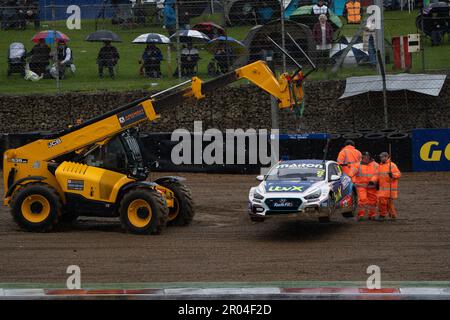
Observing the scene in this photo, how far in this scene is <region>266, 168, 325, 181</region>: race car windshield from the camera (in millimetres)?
15664

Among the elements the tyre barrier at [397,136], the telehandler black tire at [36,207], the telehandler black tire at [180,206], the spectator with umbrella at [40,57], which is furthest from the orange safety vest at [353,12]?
the telehandler black tire at [36,207]

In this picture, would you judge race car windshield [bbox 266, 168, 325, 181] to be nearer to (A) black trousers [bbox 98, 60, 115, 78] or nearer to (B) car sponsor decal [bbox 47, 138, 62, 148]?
(B) car sponsor decal [bbox 47, 138, 62, 148]

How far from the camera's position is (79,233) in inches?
637

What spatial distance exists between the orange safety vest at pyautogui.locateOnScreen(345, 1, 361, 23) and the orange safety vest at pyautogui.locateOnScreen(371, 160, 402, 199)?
31.4 ft

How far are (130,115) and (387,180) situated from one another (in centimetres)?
507

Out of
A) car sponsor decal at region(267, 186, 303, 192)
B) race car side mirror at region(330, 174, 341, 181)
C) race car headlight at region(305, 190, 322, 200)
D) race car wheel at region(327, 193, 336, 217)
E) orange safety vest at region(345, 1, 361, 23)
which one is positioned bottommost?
race car wheel at region(327, 193, 336, 217)

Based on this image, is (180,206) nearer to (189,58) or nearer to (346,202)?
(346,202)

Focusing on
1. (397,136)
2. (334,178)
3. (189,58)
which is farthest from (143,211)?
(189,58)

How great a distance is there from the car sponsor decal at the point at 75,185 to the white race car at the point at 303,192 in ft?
10.1

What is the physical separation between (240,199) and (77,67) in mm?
8662

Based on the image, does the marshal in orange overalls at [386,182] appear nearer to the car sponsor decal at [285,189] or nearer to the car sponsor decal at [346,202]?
the car sponsor decal at [346,202]

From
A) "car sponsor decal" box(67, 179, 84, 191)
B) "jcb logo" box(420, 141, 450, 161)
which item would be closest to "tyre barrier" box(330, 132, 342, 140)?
"jcb logo" box(420, 141, 450, 161)

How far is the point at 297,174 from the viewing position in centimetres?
1586

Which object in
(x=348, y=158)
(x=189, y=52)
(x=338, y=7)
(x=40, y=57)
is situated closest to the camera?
(x=348, y=158)
